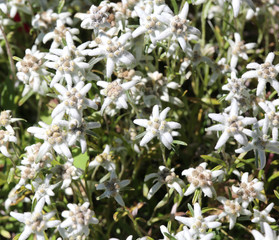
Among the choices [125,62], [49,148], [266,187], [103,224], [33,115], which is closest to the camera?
[49,148]

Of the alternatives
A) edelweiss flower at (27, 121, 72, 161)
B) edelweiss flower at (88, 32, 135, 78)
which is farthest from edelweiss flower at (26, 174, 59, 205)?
edelweiss flower at (88, 32, 135, 78)

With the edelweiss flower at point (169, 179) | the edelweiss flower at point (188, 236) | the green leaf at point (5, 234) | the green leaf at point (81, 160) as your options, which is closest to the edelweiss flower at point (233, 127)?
the edelweiss flower at point (169, 179)

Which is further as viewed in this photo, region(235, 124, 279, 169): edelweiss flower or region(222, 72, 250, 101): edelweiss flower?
region(222, 72, 250, 101): edelweiss flower

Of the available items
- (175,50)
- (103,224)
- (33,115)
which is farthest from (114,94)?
(33,115)

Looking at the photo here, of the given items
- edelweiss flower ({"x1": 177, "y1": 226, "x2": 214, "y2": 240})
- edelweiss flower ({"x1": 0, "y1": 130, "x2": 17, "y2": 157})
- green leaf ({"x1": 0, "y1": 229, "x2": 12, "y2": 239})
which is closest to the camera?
edelweiss flower ({"x1": 177, "y1": 226, "x2": 214, "y2": 240})

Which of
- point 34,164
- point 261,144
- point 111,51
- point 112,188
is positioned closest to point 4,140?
point 34,164

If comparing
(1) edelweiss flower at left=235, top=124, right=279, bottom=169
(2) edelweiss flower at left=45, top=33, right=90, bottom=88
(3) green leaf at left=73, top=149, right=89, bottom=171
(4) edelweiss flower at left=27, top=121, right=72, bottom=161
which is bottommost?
(3) green leaf at left=73, top=149, right=89, bottom=171

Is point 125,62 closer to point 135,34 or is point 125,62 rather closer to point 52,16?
point 135,34

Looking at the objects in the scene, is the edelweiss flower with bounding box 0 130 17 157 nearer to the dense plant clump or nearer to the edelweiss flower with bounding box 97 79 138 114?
the dense plant clump

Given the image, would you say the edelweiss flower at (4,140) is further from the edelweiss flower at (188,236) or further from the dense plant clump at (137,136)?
the edelweiss flower at (188,236)
